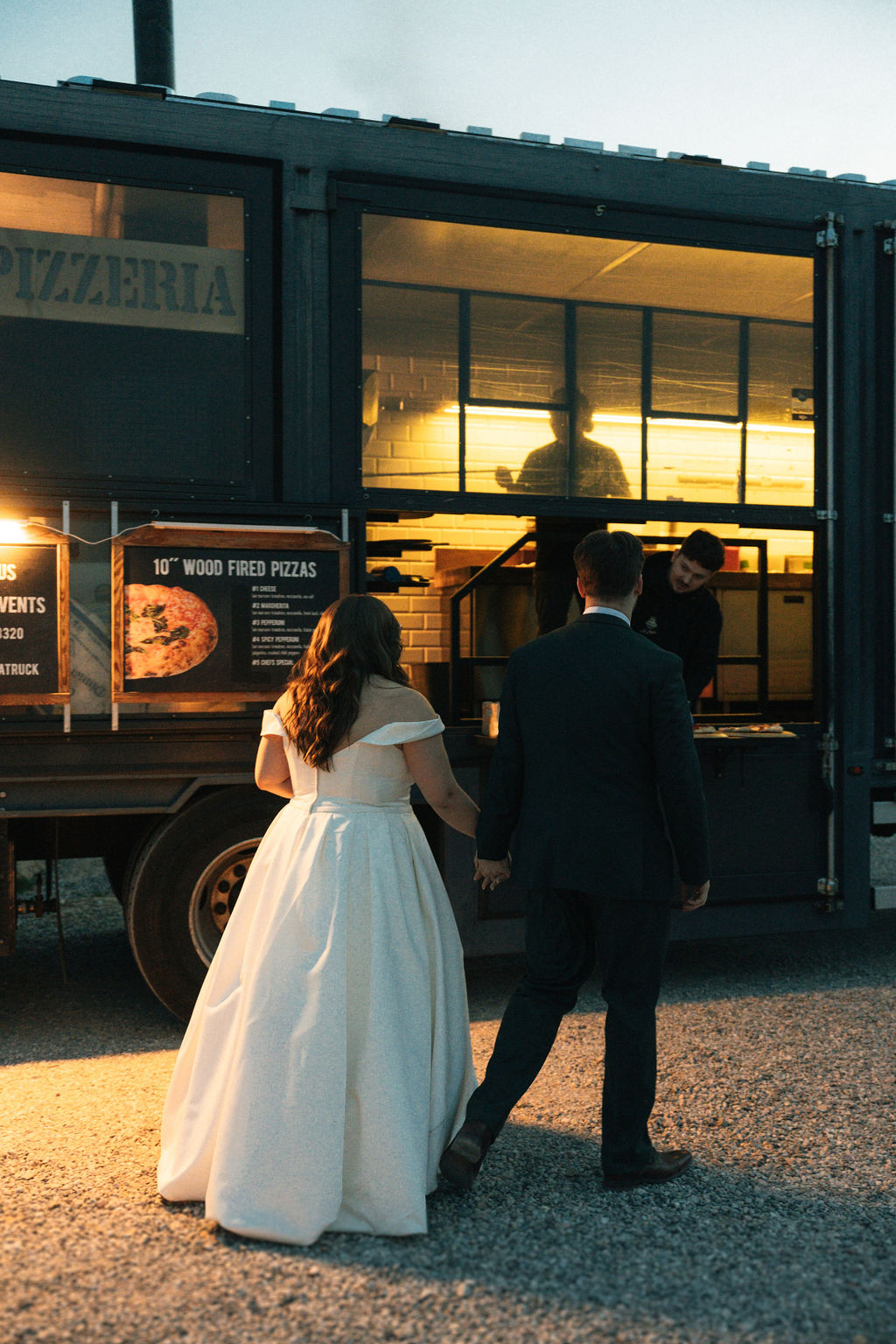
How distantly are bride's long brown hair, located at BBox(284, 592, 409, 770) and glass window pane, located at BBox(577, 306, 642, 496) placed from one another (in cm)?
220

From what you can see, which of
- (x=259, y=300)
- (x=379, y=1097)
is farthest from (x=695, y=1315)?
(x=259, y=300)

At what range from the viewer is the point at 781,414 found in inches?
208

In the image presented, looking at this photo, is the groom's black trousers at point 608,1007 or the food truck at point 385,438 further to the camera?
the food truck at point 385,438

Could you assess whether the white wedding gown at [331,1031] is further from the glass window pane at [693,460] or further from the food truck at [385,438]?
the glass window pane at [693,460]

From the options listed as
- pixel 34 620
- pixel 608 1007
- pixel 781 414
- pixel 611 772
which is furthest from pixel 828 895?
pixel 34 620

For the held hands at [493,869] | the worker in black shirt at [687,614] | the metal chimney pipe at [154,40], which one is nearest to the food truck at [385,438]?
the worker in black shirt at [687,614]

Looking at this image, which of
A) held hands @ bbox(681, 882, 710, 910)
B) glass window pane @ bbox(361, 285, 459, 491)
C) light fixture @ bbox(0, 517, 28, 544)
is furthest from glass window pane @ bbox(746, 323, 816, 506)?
light fixture @ bbox(0, 517, 28, 544)

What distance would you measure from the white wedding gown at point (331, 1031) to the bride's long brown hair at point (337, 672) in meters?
0.08

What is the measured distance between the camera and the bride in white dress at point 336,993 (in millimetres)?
2885

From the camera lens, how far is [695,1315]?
2559 mm

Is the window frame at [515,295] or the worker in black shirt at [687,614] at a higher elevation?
the window frame at [515,295]

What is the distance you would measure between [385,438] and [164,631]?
1.19 metres

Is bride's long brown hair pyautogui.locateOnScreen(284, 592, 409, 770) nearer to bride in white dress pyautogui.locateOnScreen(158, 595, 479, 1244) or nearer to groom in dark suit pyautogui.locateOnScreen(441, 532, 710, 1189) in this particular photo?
bride in white dress pyautogui.locateOnScreen(158, 595, 479, 1244)

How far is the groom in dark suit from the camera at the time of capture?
3.14 metres
